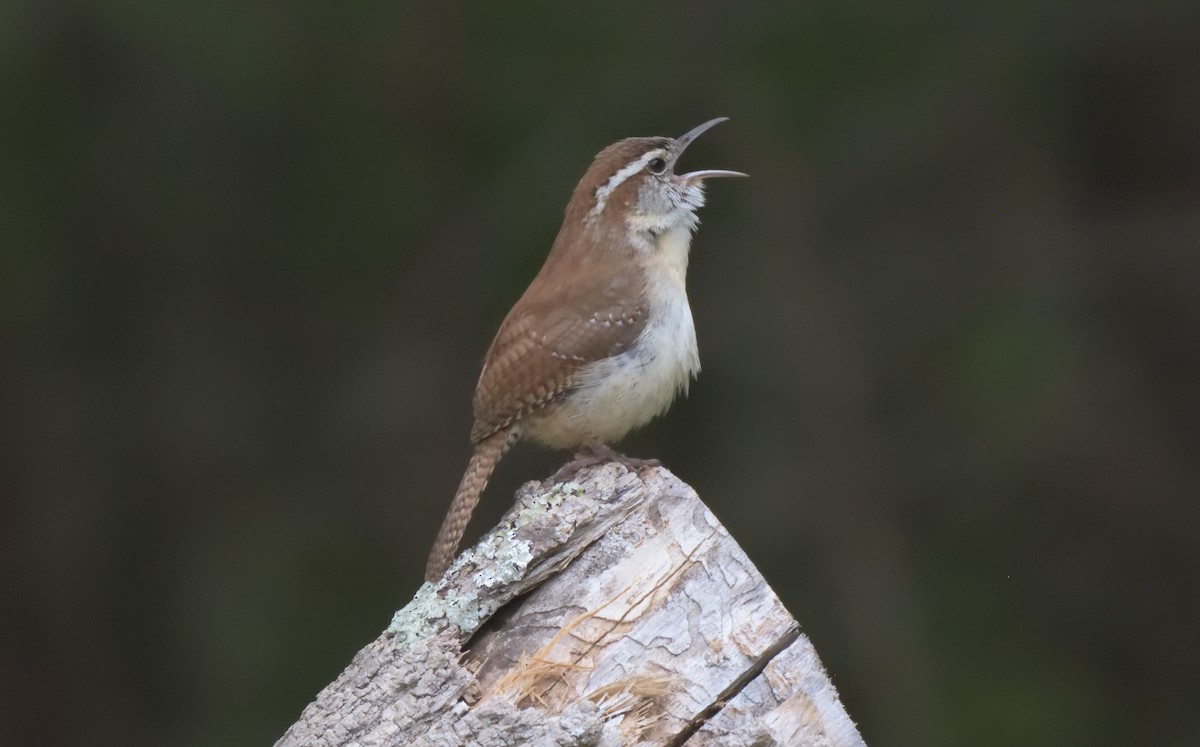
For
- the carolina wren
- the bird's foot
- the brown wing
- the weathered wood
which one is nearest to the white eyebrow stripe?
the carolina wren

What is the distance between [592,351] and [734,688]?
3.81 ft

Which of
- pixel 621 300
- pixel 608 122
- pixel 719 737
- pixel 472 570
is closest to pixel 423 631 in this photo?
pixel 472 570

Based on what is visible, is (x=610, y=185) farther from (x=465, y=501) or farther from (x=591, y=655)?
(x=591, y=655)

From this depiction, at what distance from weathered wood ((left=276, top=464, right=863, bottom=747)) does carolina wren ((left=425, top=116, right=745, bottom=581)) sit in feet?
2.32

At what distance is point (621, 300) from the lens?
3.63 meters

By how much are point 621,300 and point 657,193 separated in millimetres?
408

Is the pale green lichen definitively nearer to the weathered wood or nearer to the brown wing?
the weathered wood

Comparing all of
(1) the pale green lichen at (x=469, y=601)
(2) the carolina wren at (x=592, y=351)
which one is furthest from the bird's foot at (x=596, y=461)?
(1) the pale green lichen at (x=469, y=601)

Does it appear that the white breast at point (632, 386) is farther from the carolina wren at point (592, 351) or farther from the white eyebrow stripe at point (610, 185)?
the white eyebrow stripe at point (610, 185)

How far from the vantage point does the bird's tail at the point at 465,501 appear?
3277 mm

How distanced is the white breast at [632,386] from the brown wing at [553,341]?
3 cm

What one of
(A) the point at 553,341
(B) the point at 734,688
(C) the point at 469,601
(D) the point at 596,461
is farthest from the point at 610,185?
(B) the point at 734,688

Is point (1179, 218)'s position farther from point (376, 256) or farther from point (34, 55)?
point (34, 55)

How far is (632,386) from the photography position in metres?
3.58
